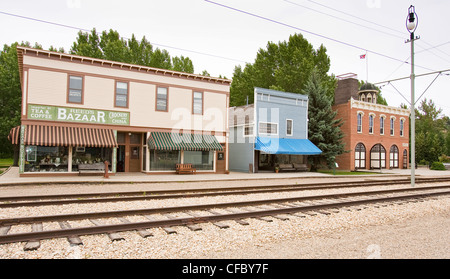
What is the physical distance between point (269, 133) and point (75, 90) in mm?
16656

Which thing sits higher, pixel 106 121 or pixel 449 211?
pixel 106 121

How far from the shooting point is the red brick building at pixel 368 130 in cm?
3594

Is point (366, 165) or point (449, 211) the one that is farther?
point (366, 165)

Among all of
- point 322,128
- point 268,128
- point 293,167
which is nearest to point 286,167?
point 293,167

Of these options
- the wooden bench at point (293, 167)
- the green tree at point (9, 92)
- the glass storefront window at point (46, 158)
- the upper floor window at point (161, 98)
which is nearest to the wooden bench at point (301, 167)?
the wooden bench at point (293, 167)

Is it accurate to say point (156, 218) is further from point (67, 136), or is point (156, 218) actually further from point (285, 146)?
point (285, 146)

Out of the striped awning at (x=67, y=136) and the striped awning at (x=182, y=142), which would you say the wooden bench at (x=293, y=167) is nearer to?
the striped awning at (x=182, y=142)

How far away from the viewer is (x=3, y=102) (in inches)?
1516

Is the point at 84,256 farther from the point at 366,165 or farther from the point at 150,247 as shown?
the point at 366,165

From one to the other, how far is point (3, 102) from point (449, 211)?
45.5 meters

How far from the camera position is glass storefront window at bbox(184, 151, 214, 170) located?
2444 centimetres

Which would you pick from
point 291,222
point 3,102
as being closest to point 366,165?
point 291,222

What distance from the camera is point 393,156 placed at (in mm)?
40094

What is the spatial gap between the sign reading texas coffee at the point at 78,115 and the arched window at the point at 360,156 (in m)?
26.7
